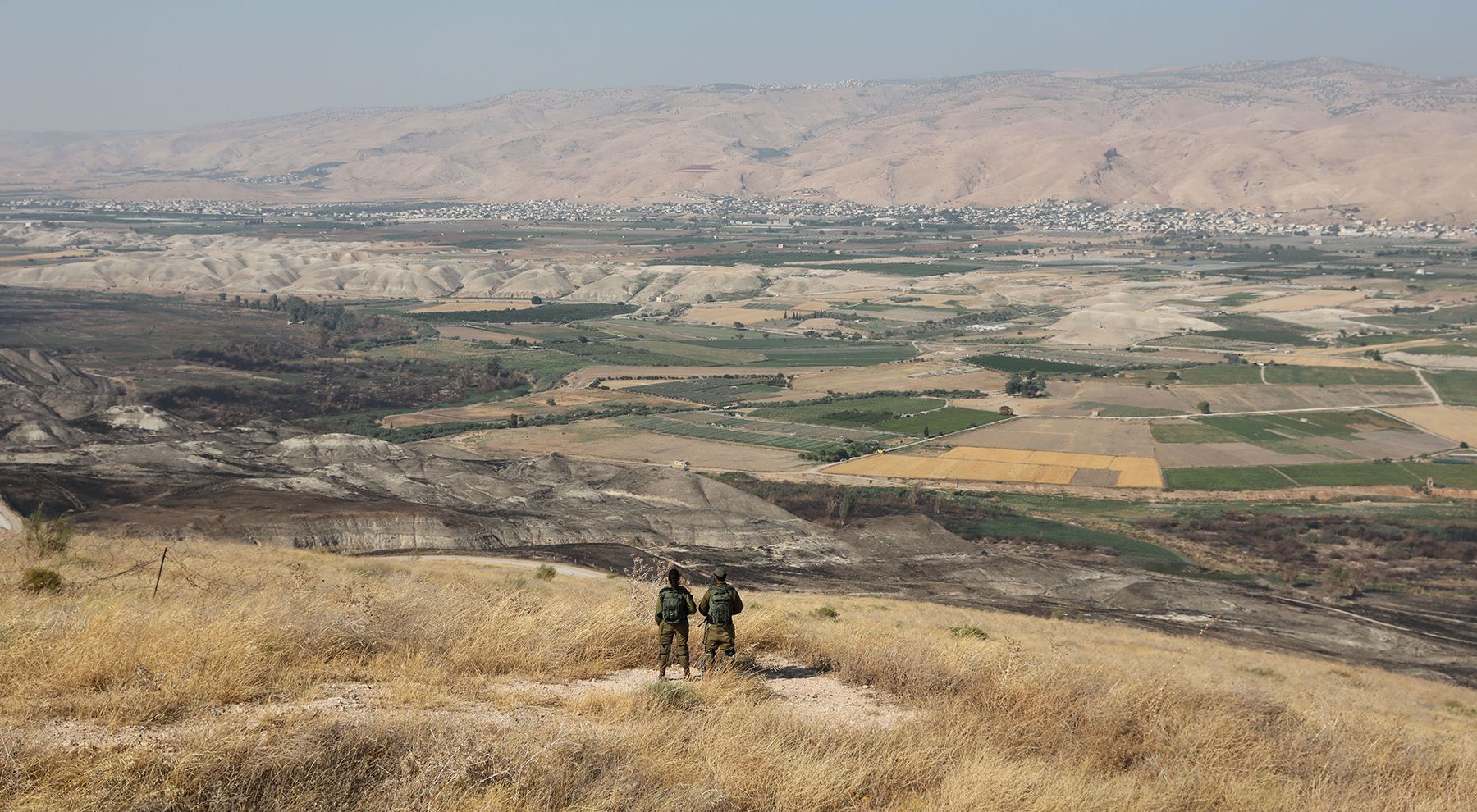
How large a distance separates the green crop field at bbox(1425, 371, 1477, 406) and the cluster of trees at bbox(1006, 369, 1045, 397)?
38.4 metres

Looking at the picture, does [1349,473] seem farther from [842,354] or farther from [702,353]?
[702,353]

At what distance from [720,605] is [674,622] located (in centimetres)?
69

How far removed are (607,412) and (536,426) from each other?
895cm

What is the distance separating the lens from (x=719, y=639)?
15.2 metres

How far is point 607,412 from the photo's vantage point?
106562mm

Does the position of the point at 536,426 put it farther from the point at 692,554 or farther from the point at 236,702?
the point at 236,702

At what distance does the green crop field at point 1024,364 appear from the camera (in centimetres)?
12812

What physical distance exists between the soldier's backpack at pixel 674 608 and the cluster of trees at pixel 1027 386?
10111cm

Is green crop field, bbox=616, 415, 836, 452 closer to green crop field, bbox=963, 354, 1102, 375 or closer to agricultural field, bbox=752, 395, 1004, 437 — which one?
agricultural field, bbox=752, 395, 1004, 437

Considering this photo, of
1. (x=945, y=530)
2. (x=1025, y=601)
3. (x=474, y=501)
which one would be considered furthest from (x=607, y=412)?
(x=1025, y=601)

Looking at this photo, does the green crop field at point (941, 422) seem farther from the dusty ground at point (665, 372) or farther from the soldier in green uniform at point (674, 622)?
the soldier in green uniform at point (674, 622)

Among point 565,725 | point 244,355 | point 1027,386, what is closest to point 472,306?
point 244,355

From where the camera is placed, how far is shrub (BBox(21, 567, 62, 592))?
58.3ft

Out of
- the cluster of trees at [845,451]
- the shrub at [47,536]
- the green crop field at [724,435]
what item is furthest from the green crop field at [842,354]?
the shrub at [47,536]
